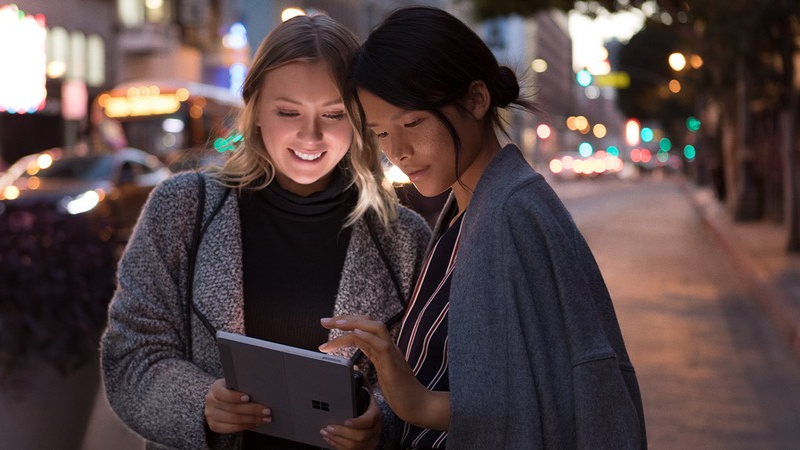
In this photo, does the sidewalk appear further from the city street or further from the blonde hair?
the blonde hair

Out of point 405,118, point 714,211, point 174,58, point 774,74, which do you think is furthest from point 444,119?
point 174,58

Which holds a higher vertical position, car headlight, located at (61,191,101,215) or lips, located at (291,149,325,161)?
lips, located at (291,149,325,161)

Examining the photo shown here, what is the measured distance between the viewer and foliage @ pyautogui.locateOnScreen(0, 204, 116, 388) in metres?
4.04

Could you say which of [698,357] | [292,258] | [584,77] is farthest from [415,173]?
[584,77]

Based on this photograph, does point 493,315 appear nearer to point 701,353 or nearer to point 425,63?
point 425,63

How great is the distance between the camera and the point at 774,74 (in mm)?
18828

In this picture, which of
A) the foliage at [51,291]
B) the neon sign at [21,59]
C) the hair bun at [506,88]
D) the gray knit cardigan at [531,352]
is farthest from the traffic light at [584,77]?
the gray knit cardigan at [531,352]

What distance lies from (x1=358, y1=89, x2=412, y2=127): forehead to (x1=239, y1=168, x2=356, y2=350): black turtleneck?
21.6 inches

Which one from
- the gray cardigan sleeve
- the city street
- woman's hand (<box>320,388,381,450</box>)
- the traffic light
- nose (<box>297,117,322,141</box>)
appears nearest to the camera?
woman's hand (<box>320,388,381,450</box>)

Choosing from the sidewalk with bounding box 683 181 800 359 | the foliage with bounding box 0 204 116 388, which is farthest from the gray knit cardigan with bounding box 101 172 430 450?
the sidewalk with bounding box 683 181 800 359

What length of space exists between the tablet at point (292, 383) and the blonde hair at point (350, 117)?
22.1 inches

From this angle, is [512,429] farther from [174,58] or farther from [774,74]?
[174,58]

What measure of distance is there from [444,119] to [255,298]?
0.76m

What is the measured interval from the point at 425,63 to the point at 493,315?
50 centimetres
